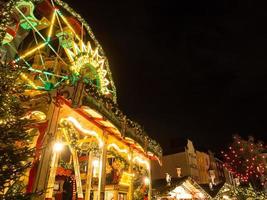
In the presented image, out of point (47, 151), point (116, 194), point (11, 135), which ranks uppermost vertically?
point (47, 151)

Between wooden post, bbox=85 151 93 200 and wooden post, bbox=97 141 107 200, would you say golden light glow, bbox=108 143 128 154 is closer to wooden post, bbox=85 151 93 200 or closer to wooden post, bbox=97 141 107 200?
wooden post, bbox=97 141 107 200

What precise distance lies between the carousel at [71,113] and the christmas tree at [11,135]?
21.4 inches

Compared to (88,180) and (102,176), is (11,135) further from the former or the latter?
(88,180)

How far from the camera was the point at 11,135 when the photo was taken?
16.0 feet

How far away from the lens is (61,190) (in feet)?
44.8

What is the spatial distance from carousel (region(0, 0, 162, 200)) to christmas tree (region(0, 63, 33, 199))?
0.54 meters

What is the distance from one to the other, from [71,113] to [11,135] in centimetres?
311

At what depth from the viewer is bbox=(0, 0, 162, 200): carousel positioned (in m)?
A: 6.74

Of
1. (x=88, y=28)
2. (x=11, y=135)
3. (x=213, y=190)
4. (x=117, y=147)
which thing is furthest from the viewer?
(x=213, y=190)

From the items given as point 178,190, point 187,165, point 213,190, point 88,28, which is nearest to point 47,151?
point 88,28

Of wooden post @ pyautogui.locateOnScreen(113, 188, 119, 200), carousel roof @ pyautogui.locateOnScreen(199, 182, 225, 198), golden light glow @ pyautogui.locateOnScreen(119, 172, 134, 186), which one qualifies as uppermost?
carousel roof @ pyautogui.locateOnScreen(199, 182, 225, 198)

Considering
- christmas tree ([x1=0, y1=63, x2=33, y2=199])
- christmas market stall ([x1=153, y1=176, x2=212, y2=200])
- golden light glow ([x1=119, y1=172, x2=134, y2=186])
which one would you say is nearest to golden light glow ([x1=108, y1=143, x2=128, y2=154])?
golden light glow ([x1=119, y1=172, x2=134, y2=186])

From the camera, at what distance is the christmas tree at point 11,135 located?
182 inches

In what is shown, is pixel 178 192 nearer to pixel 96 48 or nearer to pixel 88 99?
pixel 96 48
